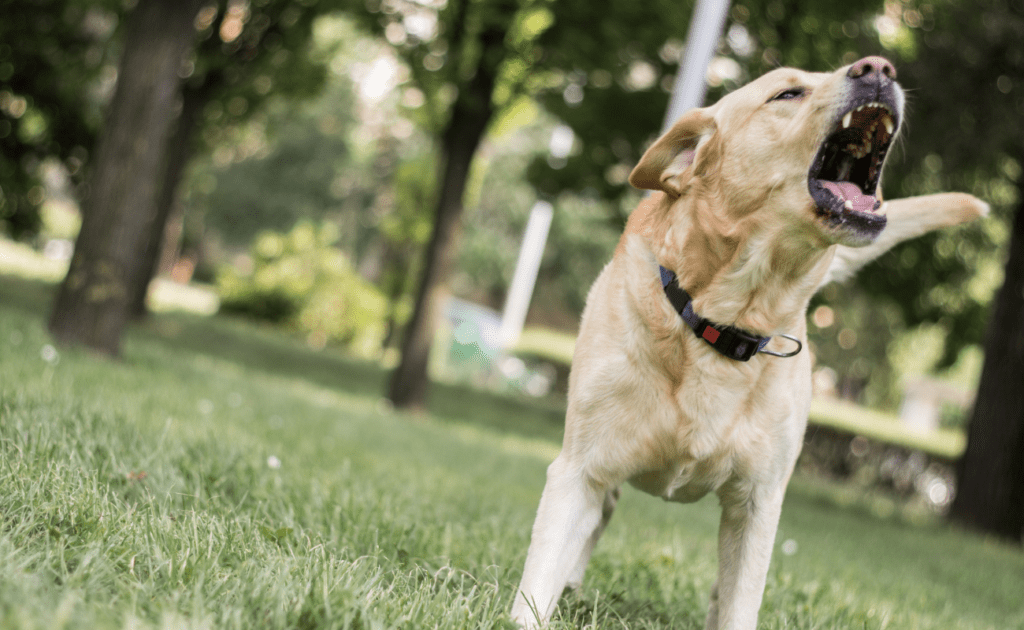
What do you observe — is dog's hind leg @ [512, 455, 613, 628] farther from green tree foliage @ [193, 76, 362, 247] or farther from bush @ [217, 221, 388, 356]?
green tree foliage @ [193, 76, 362, 247]

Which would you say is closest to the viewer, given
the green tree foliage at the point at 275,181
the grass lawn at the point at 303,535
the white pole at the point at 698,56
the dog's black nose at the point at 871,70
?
the grass lawn at the point at 303,535

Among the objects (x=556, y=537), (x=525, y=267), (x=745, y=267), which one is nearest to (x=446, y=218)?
(x=745, y=267)

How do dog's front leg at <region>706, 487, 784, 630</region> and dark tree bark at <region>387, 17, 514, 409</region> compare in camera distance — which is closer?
dog's front leg at <region>706, 487, 784, 630</region>

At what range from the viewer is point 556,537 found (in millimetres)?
2230

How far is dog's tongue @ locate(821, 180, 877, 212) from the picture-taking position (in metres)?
2.11

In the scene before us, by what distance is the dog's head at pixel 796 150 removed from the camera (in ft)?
6.84

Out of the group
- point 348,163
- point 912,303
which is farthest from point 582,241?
point 912,303

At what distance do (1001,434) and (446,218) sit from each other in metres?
7.58

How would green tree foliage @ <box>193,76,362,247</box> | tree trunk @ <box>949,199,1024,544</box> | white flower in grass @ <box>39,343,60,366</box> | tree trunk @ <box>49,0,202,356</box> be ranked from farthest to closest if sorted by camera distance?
green tree foliage @ <box>193,76,362,247</box> < tree trunk @ <box>949,199,1024,544</box> < tree trunk @ <box>49,0,202,356</box> < white flower in grass @ <box>39,343,60,366</box>

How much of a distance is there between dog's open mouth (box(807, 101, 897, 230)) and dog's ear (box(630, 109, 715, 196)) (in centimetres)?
37

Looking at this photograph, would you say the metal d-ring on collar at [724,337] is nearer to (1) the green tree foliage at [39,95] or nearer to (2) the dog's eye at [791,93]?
(2) the dog's eye at [791,93]

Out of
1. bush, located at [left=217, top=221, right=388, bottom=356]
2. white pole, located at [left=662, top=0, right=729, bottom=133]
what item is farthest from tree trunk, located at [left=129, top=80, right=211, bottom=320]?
white pole, located at [left=662, top=0, right=729, bottom=133]

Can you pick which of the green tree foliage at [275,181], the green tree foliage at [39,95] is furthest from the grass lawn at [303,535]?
the green tree foliage at [275,181]

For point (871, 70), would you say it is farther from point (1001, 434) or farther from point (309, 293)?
point (309, 293)
